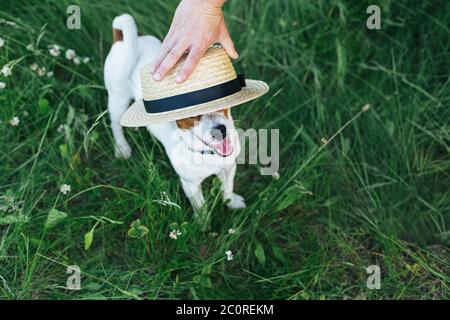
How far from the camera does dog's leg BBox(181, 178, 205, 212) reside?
2.24 metres

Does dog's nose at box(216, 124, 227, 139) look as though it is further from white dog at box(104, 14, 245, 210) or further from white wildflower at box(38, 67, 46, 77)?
white wildflower at box(38, 67, 46, 77)

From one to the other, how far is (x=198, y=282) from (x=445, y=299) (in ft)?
3.41

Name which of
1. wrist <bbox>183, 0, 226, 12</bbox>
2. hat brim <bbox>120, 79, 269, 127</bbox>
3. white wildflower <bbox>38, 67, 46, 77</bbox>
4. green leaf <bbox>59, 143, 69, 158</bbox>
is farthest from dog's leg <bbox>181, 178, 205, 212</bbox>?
white wildflower <bbox>38, 67, 46, 77</bbox>

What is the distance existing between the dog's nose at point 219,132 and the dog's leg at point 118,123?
708 mm

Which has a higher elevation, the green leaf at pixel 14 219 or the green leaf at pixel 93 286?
the green leaf at pixel 14 219

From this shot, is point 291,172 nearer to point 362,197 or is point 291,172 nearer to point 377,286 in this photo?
point 362,197

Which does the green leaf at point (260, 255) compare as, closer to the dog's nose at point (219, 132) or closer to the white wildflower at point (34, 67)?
the dog's nose at point (219, 132)

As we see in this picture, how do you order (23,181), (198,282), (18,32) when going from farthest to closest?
(18,32), (23,181), (198,282)

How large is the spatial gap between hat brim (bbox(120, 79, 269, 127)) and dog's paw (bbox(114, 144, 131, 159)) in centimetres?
45

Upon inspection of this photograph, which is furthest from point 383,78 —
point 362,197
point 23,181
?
point 23,181

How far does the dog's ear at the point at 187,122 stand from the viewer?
1922 mm

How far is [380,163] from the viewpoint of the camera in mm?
2627

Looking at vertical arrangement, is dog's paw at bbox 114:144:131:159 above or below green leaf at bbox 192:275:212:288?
above

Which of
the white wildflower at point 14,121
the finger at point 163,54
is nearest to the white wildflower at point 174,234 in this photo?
the finger at point 163,54
